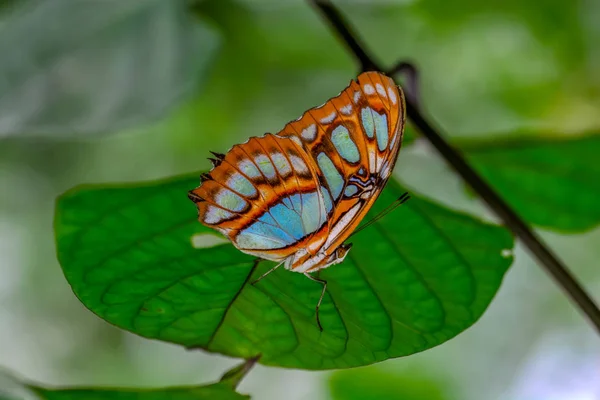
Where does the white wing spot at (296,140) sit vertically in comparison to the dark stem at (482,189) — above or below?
below

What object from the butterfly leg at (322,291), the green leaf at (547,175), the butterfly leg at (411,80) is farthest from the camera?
the green leaf at (547,175)

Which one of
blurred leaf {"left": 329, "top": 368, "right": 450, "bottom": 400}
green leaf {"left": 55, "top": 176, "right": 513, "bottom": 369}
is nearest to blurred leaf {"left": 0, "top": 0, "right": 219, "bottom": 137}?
green leaf {"left": 55, "top": 176, "right": 513, "bottom": 369}

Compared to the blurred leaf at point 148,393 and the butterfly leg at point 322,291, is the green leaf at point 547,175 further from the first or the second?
the blurred leaf at point 148,393

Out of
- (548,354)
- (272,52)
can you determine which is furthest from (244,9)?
(548,354)

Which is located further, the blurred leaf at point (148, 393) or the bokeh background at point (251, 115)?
the bokeh background at point (251, 115)

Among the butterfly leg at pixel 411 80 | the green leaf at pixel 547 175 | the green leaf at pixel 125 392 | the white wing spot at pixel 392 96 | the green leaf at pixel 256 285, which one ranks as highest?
the green leaf at pixel 547 175

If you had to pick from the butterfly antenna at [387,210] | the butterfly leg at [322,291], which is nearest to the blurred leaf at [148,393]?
the butterfly leg at [322,291]

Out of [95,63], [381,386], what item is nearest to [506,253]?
[381,386]

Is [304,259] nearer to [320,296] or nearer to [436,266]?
[320,296]
